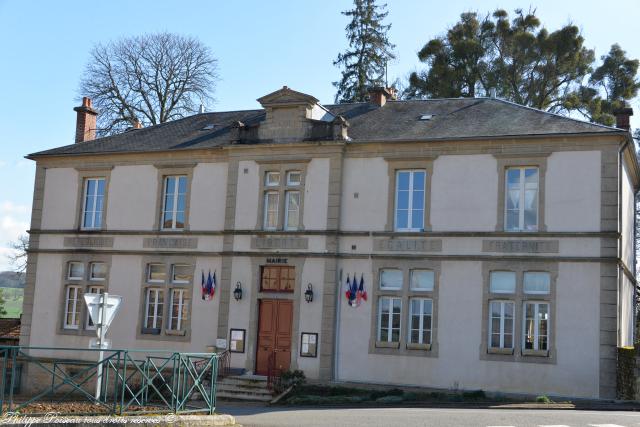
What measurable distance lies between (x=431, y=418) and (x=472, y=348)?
21.0 feet

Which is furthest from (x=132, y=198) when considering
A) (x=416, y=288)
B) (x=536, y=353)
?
(x=536, y=353)

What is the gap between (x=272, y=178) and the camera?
79.2ft

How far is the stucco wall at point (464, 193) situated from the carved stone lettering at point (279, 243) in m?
3.82

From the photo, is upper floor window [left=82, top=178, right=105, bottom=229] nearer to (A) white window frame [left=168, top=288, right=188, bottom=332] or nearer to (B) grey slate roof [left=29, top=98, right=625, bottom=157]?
(B) grey slate roof [left=29, top=98, right=625, bottom=157]

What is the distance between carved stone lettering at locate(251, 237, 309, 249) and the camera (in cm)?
2323

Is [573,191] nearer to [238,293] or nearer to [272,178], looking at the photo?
[272,178]

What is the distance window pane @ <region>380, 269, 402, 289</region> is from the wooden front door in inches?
110

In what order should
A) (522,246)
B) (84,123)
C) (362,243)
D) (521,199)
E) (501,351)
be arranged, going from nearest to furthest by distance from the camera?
(501,351) < (522,246) < (521,199) < (362,243) < (84,123)

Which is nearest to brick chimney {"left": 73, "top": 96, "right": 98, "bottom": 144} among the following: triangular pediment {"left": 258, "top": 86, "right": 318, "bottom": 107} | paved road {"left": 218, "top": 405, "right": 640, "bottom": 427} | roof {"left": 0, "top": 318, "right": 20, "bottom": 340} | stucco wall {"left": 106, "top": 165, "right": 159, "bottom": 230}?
stucco wall {"left": 106, "top": 165, "right": 159, "bottom": 230}

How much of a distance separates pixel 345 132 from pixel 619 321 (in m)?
9.19

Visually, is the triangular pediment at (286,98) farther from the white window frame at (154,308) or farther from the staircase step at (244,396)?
the staircase step at (244,396)

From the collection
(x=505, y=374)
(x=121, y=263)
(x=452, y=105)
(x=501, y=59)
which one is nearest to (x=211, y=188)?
(x=121, y=263)

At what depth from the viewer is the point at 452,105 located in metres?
25.2

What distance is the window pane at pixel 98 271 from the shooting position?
25.9 m
